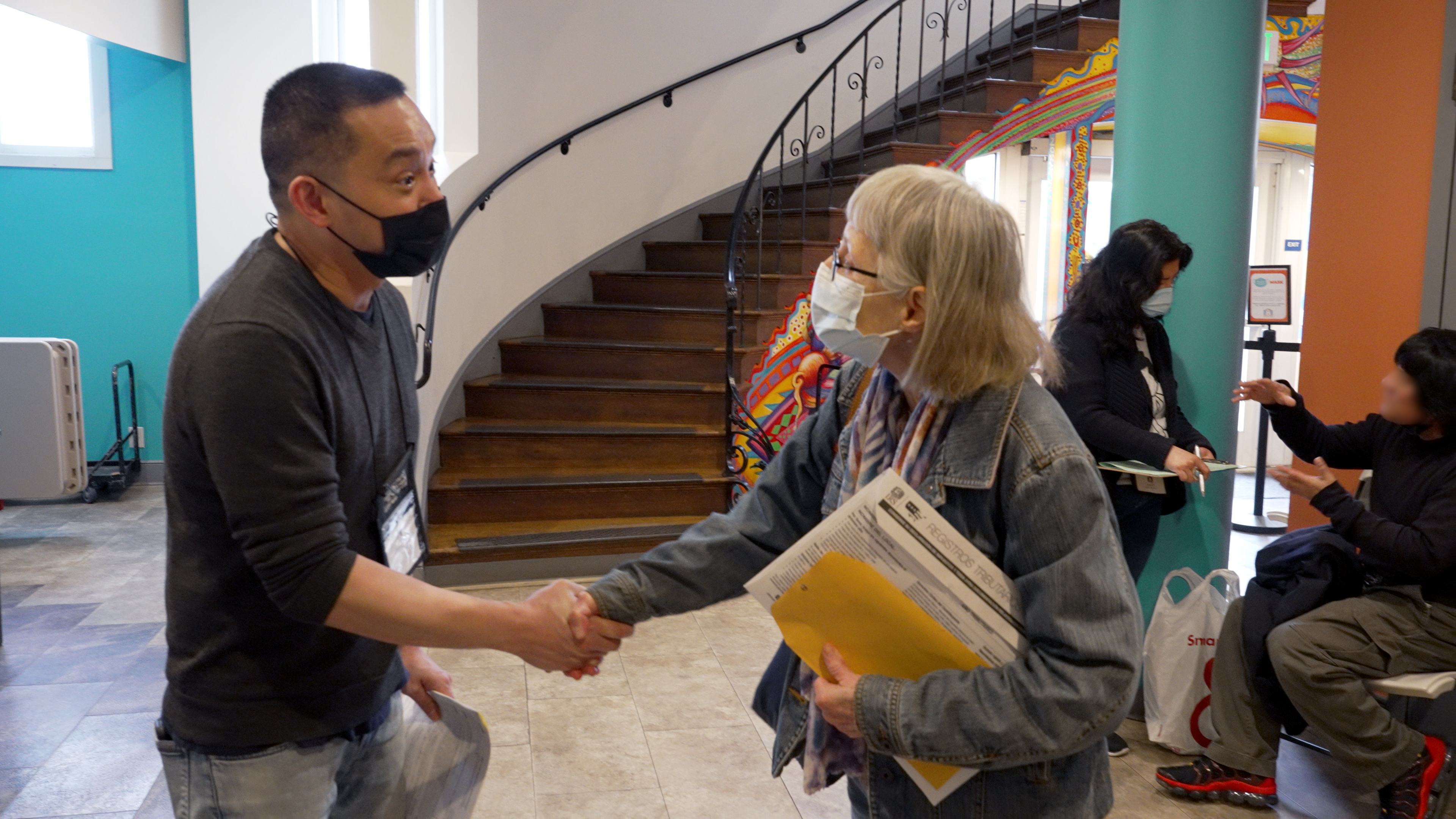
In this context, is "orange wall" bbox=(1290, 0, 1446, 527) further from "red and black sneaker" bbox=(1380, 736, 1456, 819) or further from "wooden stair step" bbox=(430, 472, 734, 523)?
"wooden stair step" bbox=(430, 472, 734, 523)

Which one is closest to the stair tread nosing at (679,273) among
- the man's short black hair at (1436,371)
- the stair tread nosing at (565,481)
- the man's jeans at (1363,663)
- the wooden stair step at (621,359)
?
the wooden stair step at (621,359)

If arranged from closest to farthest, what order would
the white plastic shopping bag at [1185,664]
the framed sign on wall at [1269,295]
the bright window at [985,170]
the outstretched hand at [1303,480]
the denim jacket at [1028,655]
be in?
the denim jacket at [1028,655] → the outstretched hand at [1303,480] → the white plastic shopping bag at [1185,664] → the framed sign on wall at [1269,295] → the bright window at [985,170]

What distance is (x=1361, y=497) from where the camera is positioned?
9.86ft

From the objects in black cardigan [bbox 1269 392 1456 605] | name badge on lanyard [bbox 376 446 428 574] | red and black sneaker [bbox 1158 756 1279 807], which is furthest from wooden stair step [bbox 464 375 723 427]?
name badge on lanyard [bbox 376 446 428 574]

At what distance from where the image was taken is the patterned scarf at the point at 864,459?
1292 millimetres

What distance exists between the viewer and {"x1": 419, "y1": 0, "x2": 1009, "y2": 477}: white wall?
18.8 ft

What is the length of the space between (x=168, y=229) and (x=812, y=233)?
414 cm

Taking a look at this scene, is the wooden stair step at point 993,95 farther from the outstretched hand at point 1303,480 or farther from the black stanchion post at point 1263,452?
the outstretched hand at point 1303,480

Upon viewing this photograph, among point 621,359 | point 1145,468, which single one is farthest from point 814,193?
point 1145,468

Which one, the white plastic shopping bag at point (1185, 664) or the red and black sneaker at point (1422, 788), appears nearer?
the red and black sneaker at point (1422, 788)

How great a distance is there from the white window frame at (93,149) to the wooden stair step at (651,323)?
2900 millimetres

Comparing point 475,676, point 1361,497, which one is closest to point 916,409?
point 1361,497

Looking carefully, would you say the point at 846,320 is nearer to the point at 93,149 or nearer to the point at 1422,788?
the point at 1422,788

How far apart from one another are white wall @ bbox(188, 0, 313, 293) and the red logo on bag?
19.0 feet
